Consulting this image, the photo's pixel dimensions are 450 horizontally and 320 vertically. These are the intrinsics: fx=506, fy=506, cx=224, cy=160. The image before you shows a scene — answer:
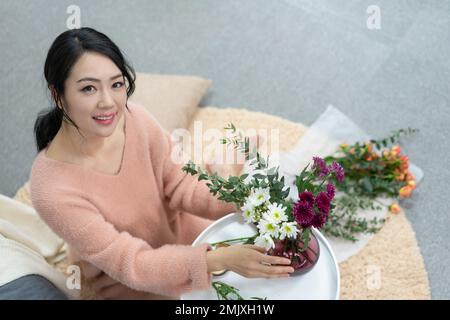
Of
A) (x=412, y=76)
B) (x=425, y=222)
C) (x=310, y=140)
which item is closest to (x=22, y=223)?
(x=310, y=140)

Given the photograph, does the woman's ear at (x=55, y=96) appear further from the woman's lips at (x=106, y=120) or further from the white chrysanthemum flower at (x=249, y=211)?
the white chrysanthemum flower at (x=249, y=211)

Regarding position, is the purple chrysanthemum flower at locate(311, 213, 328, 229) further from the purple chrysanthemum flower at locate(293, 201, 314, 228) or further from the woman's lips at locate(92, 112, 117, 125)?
the woman's lips at locate(92, 112, 117, 125)

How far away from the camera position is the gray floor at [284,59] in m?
1.86

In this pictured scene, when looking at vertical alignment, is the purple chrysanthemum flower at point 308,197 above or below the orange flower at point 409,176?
below

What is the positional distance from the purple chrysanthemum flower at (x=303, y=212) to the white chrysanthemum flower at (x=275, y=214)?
0.9 inches

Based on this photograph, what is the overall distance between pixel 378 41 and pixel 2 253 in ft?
5.36

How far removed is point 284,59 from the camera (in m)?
2.13

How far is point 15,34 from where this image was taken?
6.80 ft

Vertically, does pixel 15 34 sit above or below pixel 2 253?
above

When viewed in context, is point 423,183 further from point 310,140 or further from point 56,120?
point 56,120

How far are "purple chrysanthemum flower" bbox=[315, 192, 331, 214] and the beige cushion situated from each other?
107cm

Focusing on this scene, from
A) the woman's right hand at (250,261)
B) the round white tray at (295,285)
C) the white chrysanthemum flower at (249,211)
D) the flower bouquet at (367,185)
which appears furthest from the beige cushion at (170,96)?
the white chrysanthemum flower at (249,211)

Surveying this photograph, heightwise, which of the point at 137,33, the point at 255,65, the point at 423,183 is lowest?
the point at 423,183
